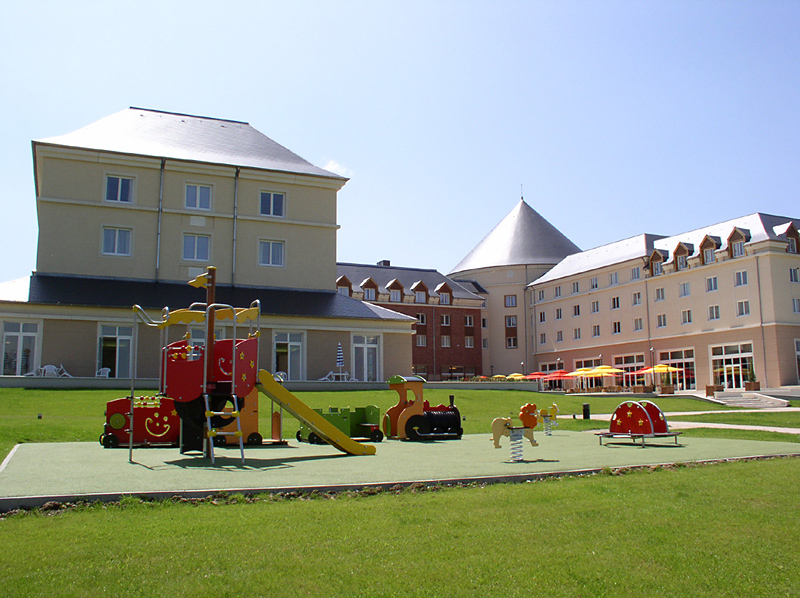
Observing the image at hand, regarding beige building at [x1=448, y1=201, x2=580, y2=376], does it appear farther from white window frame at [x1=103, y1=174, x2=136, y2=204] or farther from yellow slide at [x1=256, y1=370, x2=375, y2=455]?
yellow slide at [x1=256, y1=370, x2=375, y2=455]

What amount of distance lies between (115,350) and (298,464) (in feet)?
85.0

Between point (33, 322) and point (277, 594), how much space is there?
33034 mm

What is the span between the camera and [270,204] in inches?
1711

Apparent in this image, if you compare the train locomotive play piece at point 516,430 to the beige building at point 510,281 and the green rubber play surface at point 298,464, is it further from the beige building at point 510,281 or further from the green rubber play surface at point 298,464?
the beige building at point 510,281

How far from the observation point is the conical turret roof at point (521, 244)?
279 feet

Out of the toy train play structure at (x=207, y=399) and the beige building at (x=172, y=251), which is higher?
the beige building at (x=172, y=251)

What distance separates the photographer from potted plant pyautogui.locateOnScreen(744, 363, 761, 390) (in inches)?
1981

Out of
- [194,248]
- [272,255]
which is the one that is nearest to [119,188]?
[194,248]

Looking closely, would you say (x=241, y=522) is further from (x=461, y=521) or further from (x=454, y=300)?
(x=454, y=300)

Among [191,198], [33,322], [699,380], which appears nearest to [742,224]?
[699,380]

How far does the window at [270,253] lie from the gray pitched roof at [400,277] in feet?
101

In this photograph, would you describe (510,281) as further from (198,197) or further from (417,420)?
(417,420)

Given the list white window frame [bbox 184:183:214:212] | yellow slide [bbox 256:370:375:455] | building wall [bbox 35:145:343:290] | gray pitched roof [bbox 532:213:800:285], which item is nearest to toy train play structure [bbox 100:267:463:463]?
yellow slide [bbox 256:370:375:455]

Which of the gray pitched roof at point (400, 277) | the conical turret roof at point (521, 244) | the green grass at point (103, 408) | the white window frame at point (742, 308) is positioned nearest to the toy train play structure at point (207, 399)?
the green grass at point (103, 408)
